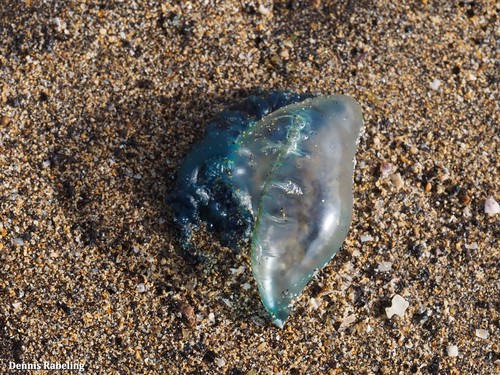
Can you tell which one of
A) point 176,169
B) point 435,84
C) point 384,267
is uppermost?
point 435,84

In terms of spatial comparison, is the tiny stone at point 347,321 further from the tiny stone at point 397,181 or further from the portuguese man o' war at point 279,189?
the tiny stone at point 397,181

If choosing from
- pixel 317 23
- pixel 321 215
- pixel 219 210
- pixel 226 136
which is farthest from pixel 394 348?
pixel 317 23

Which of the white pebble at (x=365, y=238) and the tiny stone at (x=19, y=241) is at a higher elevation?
the white pebble at (x=365, y=238)

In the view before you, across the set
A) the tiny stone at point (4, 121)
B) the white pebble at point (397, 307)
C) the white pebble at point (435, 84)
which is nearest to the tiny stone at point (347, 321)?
the white pebble at point (397, 307)

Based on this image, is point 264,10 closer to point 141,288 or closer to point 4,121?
point 4,121

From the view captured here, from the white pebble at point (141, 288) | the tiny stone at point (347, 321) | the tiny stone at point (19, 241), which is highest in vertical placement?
the tiny stone at point (19, 241)

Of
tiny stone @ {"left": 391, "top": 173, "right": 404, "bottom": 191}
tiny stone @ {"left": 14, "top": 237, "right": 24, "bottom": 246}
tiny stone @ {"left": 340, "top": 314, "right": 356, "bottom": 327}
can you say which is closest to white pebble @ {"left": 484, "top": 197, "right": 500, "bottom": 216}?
tiny stone @ {"left": 391, "top": 173, "right": 404, "bottom": 191}

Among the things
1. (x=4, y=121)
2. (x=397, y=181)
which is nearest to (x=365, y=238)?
(x=397, y=181)
